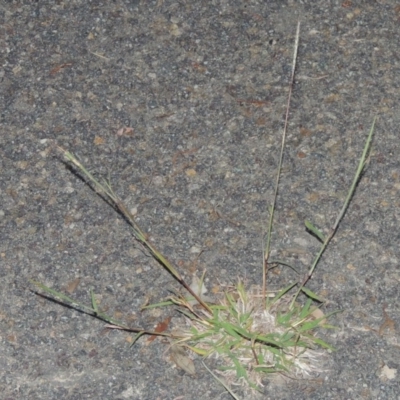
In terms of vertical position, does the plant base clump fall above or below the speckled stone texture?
below

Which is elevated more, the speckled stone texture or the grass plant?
the speckled stone texture

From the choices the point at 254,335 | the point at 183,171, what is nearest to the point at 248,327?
the point at 254,335

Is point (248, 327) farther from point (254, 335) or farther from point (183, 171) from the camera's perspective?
point (183, 171)

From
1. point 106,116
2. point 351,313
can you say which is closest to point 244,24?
point 106,116

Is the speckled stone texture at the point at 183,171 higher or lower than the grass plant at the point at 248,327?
higher

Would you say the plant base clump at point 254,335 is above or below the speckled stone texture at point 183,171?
below
